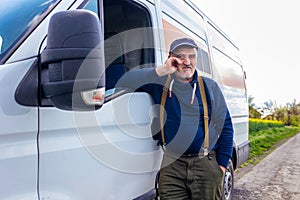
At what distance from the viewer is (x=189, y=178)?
Answer: 94.3 inches

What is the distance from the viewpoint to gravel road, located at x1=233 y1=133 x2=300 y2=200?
215 inches

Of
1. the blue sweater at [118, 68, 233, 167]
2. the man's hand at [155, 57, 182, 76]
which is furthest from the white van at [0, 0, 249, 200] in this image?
the man's hand at [155, 57, 182, 76]

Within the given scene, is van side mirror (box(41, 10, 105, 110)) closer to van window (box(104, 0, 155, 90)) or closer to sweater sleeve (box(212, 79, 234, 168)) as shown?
van window (box(104, 0, 155, 90))

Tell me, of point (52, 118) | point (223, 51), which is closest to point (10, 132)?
point (52, 118)

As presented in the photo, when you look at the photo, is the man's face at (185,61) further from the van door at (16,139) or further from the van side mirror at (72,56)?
the van door at (16,139)

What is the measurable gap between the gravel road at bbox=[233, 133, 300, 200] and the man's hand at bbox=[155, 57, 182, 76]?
3.66 metres

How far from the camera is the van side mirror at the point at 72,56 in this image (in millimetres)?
1296

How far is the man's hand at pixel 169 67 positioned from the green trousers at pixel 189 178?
0.61 m

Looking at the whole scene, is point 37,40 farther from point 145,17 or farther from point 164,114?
point 145,17

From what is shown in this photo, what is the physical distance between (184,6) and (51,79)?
2.54 metres

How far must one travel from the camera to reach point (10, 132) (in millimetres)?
1360

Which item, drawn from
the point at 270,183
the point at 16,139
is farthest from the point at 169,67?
the point at 270,183

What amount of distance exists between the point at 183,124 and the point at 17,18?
1.30 meters

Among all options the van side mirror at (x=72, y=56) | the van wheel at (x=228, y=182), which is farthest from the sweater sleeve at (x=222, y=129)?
the van wheel at (x=228, y=182)
